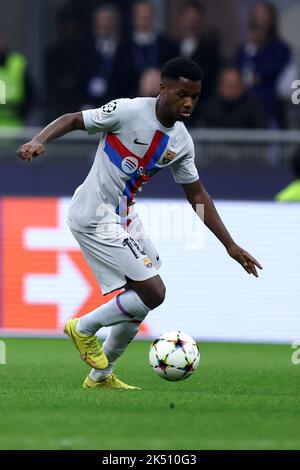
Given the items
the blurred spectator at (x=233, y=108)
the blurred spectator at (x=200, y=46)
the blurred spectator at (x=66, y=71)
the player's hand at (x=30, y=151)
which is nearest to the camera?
the player's hand at (x=30, y=151)

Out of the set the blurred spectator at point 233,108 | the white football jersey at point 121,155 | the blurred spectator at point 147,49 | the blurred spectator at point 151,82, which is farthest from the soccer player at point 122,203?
the blurred spectator at point 147,49

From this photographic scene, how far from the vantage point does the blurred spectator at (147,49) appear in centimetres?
1477

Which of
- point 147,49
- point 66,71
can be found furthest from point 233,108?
point 66,71

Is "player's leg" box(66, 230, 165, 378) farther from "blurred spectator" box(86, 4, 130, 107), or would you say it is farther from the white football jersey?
"blurred spectator" box(86, 4, 130, 107)

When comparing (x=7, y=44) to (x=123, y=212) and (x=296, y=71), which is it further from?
(x=123, y=212)

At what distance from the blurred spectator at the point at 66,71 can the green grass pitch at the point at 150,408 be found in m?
4.80

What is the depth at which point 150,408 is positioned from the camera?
7602 millimetres

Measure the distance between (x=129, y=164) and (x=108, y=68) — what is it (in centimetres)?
668

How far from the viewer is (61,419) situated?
7152 mm

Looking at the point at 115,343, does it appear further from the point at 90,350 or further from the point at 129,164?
the point at 129,164

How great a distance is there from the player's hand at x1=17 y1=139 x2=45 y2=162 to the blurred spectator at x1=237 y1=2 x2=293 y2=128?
7.26 meters

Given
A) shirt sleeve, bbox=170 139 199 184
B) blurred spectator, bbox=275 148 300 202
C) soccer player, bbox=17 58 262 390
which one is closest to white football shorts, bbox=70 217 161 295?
soccer player, bbox=17 58 262 390

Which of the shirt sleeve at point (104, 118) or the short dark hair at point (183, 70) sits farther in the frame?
the shirt sleeve at point (104, 118)

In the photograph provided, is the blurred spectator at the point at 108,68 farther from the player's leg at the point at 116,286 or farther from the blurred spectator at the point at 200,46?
the player's leg at the point at 116,286
